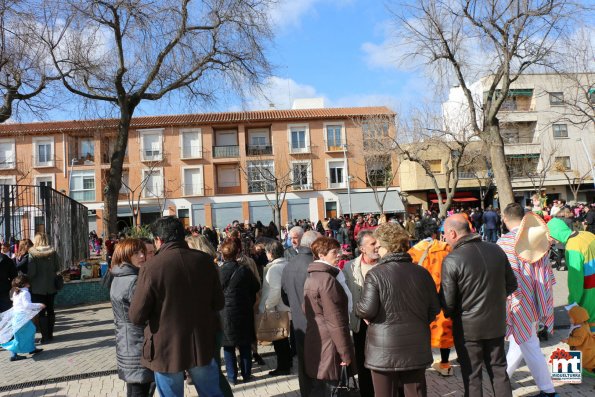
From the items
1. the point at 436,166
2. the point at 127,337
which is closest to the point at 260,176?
the point at 436,166

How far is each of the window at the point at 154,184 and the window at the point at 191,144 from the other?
2523 mm

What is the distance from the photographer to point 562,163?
38.0 m

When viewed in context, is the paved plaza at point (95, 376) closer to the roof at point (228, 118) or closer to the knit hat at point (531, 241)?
the knit hat at point (531, 241)

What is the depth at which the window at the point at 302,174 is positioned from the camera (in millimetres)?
37750

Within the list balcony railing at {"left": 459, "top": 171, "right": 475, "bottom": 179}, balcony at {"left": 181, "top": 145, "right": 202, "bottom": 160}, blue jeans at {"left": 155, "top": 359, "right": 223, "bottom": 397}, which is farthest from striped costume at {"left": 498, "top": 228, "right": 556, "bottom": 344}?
balcony at {"left": 181, "top": 145, "right": 202, "bottom": 160}

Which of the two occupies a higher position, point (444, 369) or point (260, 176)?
point (260, 176)

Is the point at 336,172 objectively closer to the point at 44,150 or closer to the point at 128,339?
the point at 44,150

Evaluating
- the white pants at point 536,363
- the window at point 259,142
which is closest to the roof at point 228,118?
the window at point 259,142

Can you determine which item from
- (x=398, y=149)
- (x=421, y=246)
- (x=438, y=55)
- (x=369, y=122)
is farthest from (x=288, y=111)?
(x=421, y=246)

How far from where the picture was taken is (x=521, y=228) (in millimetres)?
4191

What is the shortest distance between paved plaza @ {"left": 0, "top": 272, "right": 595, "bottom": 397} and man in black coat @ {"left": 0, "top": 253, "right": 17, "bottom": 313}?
71cm

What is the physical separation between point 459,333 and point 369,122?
28.3m

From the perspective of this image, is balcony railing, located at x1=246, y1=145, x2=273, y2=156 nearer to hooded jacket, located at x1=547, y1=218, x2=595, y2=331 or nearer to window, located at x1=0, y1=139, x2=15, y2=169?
window, located at x1=0, y1=139, x2=15, y2=169

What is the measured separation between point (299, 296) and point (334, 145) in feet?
117
